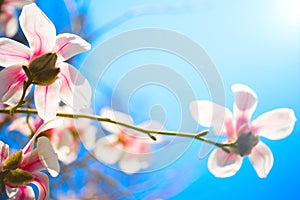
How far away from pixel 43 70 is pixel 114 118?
0.61 ft

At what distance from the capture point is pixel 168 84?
56 cm

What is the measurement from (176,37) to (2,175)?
0.27 meters

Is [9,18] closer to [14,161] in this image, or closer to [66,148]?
[66,148]

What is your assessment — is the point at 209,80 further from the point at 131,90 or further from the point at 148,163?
the point at 148,163

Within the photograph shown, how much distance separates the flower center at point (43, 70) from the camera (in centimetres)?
46

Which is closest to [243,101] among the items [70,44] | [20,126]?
[70,44]

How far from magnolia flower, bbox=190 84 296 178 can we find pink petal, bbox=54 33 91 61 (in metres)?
0.21

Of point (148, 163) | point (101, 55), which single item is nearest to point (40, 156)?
point (101, 55)

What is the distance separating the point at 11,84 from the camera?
0.46 metres

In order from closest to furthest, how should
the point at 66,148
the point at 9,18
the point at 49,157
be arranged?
the point at 49,157 < the point at 66,148 < the point at 9,18

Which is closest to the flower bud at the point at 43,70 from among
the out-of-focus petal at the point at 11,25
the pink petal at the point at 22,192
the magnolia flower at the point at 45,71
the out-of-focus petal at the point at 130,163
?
the magnolia flower at the point at 45,71

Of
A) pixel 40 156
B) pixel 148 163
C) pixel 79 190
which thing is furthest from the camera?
pixel 79 190

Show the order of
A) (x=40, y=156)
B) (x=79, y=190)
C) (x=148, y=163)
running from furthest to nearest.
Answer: (x=79, y=190) → (x=148, y=163) → (x=40, y=156)

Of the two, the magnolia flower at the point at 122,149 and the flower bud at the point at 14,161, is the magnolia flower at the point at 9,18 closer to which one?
the magnolia flower at the point at 122,149
